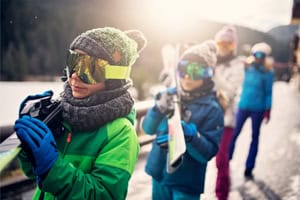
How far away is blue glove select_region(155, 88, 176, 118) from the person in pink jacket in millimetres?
1424

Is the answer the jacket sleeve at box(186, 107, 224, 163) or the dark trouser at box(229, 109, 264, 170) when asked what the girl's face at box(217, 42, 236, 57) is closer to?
the dark trouser at box(229, 109, 264, 170)

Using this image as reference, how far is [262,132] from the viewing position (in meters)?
10.2

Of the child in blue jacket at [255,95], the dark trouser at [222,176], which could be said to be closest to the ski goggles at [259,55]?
the child in blue jacket at [255,95]

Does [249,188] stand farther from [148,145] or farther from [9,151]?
[9,151]

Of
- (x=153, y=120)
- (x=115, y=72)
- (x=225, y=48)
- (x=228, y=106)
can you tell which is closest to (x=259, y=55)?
(x=225, y=48)

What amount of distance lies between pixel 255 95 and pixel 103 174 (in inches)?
175

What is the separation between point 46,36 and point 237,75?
37450mm

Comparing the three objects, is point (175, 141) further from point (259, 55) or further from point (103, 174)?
point (259, 55)

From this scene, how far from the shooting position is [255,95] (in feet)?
19.6

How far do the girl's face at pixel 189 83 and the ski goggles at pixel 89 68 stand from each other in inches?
52.5

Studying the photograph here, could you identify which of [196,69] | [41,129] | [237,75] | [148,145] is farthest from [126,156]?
[148,145]

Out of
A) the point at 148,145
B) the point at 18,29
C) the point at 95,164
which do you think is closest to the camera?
the point at 95,164

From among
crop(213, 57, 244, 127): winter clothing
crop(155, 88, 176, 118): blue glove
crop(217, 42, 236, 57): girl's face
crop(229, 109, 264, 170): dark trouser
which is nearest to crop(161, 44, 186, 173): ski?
crop(155, 88, 176, 118): blue glove

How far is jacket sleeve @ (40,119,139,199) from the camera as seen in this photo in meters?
1.77
